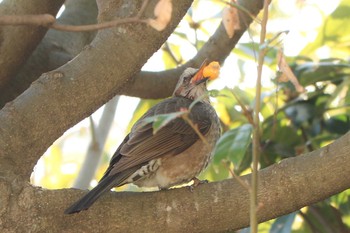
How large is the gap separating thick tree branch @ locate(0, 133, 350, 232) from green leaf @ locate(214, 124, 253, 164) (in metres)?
0.17

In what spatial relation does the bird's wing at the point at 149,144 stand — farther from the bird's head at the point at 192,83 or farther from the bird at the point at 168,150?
the bird's head at the point at 192,83

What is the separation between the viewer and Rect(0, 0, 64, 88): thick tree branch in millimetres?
3400

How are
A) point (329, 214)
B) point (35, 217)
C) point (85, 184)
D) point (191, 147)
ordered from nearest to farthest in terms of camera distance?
point (35, 217)
point (191, 147)
point (329, 214)
point (85, 184)

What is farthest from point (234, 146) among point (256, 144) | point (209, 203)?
point (256, 144)

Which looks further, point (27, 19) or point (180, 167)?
point (180, 167)

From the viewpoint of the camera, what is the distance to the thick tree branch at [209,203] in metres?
2.76

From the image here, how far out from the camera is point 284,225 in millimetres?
3828

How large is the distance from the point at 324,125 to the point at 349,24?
0.59 m

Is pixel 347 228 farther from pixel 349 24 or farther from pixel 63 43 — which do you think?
pixel 63 43

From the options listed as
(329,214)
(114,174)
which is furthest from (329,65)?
(114,174)

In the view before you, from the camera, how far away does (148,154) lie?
348cm

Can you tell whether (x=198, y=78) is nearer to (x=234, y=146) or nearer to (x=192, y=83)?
(x=192, y=83)

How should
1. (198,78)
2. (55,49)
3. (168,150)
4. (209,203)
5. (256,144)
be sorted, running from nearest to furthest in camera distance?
(256,144) < (209,203) < (168,150) < (55,49) < (198,78)

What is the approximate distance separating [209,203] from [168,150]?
78 cm
